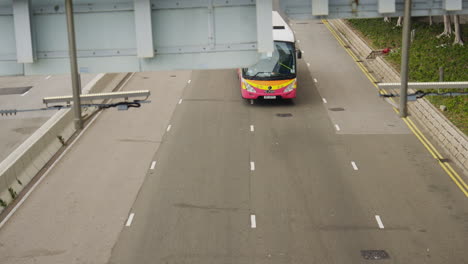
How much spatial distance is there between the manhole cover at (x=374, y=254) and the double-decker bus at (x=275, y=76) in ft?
54.9

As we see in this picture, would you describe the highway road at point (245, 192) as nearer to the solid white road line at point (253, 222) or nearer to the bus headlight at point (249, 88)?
the solid white road line at point (253, 222)

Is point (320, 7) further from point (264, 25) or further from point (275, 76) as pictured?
point (275, 76)

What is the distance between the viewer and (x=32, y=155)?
27.8m

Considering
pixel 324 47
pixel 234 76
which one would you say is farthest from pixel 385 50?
pixel 234 76

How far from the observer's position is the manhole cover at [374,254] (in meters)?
20.1

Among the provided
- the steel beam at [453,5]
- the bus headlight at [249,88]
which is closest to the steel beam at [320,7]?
the steel beam at [453,5]

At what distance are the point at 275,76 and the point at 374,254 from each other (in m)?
17.2

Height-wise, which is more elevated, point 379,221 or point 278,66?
point 278,66

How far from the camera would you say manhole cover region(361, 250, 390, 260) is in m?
20.1

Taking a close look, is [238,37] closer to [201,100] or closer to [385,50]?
[201,100]

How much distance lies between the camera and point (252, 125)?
111 feet

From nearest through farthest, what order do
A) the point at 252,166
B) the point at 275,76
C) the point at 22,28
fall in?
the point at 22,28, the point at 252,166, the point at 275,76

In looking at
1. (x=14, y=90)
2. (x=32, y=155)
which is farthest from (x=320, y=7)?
(x=14, y=90)

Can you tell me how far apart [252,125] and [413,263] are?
14.8 metres
